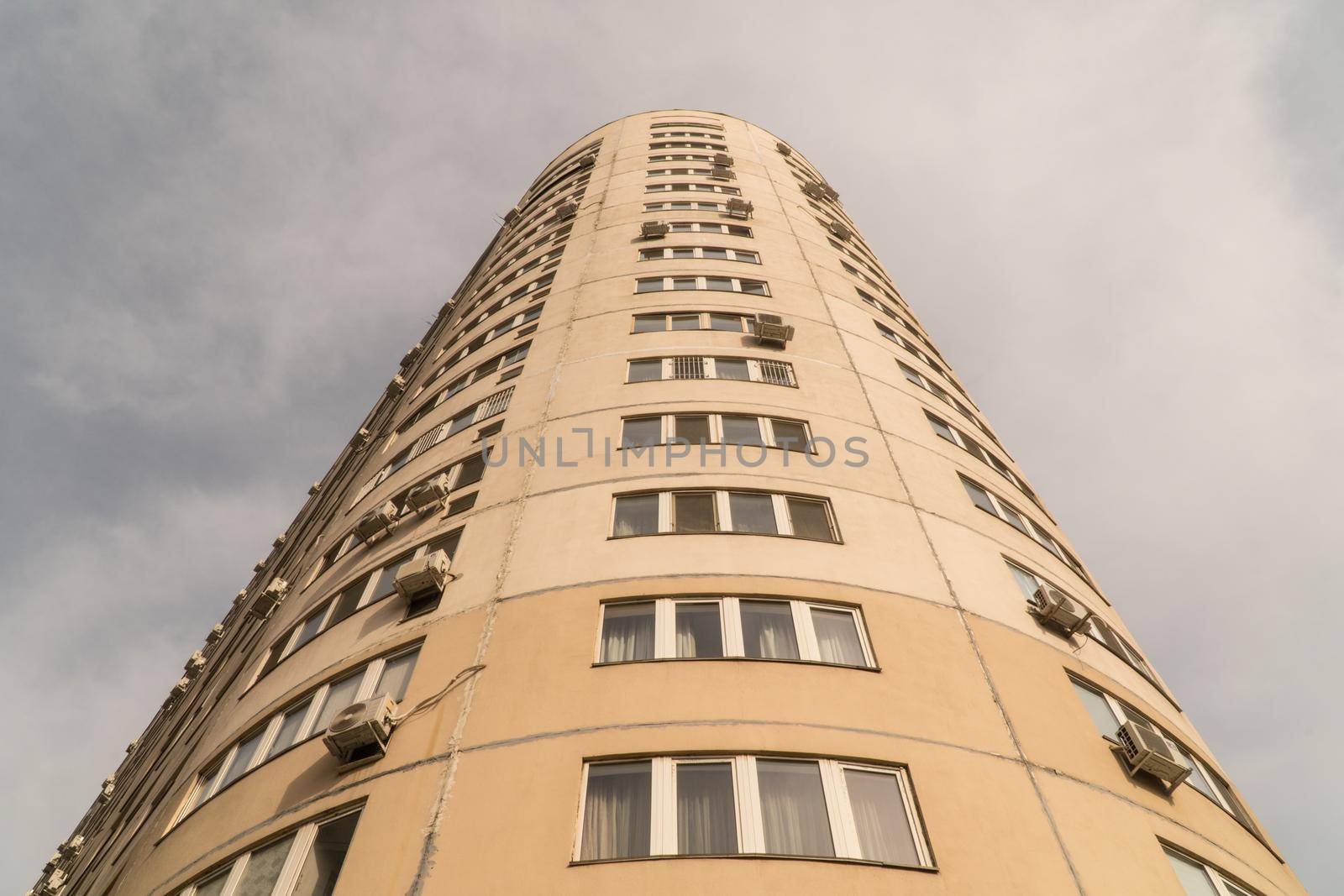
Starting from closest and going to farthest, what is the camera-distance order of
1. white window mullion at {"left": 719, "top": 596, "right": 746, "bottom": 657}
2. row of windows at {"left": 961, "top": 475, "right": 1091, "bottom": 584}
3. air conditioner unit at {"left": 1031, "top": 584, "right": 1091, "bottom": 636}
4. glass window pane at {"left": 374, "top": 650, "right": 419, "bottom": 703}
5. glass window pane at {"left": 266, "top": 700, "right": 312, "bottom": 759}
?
1. white window mullion at {"left": 719, "top": 596, "right": 746, "bottom": 657}
2. glass window pane at {"left": 374, "top": 650, "right": 419, "bottom": 703}
3. glass window pane at {"left": 266, "top": 700, "right": 312, "bottom": 759}
4. air conditioner unit at {"left": 1031, "top": 584, "right": 1091, "bottom": 636}
5. row of windows at {"left": 961, "top": 475, "right": 1091, "bottom": 584}

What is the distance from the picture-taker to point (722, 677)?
11305 mm

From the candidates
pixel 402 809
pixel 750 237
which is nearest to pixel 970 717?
pixel 402 809

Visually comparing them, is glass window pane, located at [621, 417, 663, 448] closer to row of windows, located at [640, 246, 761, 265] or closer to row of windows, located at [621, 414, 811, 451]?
row of windows, located at [621, 414, 811, 451]

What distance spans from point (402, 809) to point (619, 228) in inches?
869

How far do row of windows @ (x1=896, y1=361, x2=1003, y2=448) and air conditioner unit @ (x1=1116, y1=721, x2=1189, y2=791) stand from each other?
36.5 ft

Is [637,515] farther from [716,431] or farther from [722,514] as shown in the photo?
[716,431]

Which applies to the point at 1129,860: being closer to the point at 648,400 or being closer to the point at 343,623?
the point at 648,400

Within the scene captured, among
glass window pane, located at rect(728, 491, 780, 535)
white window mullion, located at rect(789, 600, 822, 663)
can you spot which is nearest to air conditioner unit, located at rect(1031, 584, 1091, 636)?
white window mullion, located at rect(789, 600, 822, 663)

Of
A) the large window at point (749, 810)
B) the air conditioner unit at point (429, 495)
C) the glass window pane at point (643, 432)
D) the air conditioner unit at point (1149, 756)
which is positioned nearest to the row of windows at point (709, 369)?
the glass window pane at point (643, 432)

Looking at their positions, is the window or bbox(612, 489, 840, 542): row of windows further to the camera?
bbox(612, 489, 840, 542): row of windows

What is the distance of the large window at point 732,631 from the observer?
1199 centimetres

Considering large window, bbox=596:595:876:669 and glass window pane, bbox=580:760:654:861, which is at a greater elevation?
large window, bbox=596:595:876:669

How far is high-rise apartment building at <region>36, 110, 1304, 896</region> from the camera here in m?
9.65

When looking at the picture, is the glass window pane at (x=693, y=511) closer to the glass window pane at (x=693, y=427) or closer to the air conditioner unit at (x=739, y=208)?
the glass window pane at (x=693, y=427)
